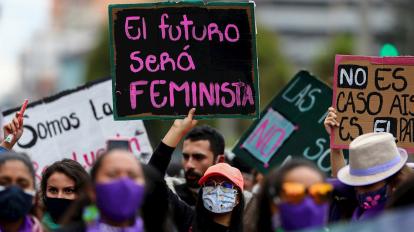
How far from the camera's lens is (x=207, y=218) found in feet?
26.2

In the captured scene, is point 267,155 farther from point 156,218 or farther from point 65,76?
point 65,76

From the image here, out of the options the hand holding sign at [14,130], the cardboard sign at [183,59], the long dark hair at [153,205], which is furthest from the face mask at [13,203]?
the cardboard sign at [183,59]

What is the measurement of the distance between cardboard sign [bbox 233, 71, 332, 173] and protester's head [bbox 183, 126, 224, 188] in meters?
0.68

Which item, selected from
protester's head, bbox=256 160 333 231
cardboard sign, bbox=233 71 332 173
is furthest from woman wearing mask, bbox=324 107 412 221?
cardboard sign, bbox=233 71 332 173

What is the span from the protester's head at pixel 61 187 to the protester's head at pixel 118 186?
1565 millimetres

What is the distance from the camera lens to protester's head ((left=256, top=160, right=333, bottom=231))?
5867 mm

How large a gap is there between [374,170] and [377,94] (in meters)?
1.74

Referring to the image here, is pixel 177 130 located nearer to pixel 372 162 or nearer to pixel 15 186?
pixel 372 162

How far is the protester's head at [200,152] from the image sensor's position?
9.27 meters

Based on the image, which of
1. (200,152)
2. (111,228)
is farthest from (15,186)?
(200,152)

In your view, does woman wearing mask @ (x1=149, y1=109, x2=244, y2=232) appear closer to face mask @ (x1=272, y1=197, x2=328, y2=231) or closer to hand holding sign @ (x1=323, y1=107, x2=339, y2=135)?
hand holding sign @ (x1=323, y1=107, x2=339, y2=135)

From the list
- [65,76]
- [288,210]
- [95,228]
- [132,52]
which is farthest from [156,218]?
[65,76]

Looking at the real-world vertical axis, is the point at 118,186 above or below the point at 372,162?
above

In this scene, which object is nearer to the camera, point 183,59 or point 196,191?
point 183,59
